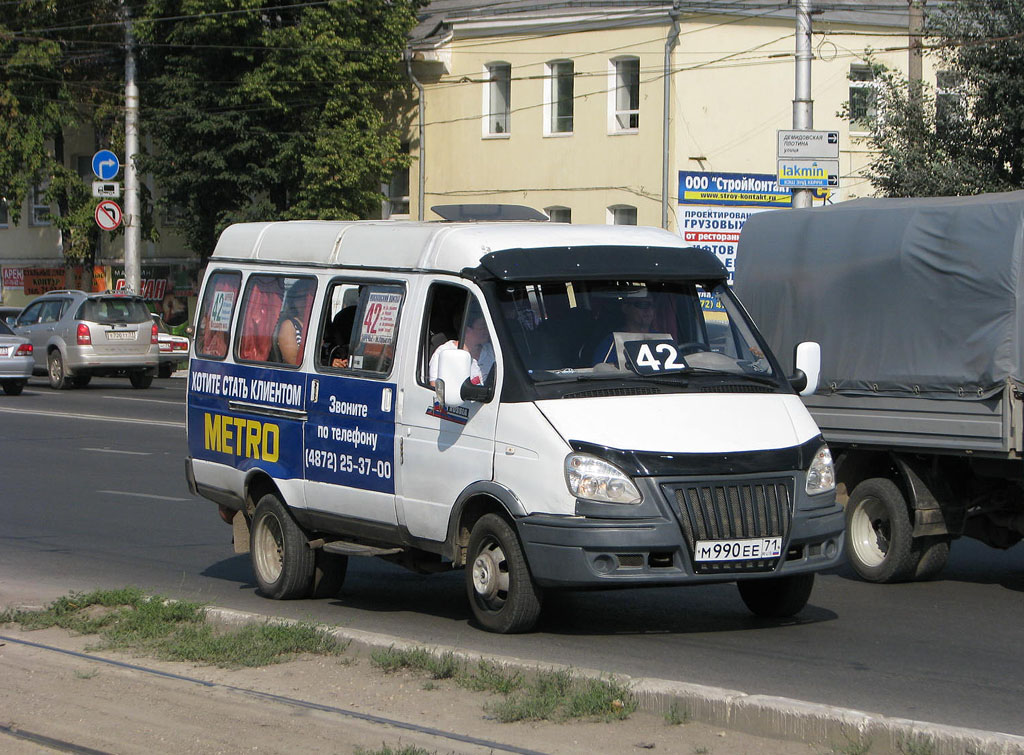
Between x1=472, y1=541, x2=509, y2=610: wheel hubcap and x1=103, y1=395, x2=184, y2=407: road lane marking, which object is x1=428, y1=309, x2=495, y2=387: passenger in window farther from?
x1=103, y1=395, x2=184, y2=407: road lane marking

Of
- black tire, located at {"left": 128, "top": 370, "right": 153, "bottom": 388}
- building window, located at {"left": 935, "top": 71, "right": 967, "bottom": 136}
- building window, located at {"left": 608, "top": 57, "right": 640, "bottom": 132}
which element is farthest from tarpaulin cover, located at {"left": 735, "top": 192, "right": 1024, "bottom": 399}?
building window, located at {"left": 608, "top": 57, "right": 640, "bottom": 132}

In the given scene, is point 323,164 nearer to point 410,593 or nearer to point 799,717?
point 410,593

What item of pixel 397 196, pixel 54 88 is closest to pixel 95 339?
pixel 397 196

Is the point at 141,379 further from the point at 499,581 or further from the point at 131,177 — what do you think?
the point at 499,581

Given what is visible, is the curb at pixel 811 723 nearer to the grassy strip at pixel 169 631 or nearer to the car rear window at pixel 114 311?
the grassy strip at pixel 169 631

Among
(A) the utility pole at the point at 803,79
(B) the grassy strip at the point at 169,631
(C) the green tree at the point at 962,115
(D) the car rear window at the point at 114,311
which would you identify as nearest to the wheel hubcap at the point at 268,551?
(B) the grassy strip at the point at 169,631

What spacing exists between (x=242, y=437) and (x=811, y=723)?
517 cm

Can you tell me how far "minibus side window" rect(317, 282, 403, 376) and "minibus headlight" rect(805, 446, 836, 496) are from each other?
243 centimetres

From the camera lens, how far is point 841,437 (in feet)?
33.7

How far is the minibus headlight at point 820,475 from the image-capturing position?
7996 mm

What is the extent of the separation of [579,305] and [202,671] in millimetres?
2750

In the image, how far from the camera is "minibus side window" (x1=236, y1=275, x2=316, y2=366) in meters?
9.52

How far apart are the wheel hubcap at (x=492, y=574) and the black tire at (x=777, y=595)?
1403 mm

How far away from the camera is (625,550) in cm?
750
